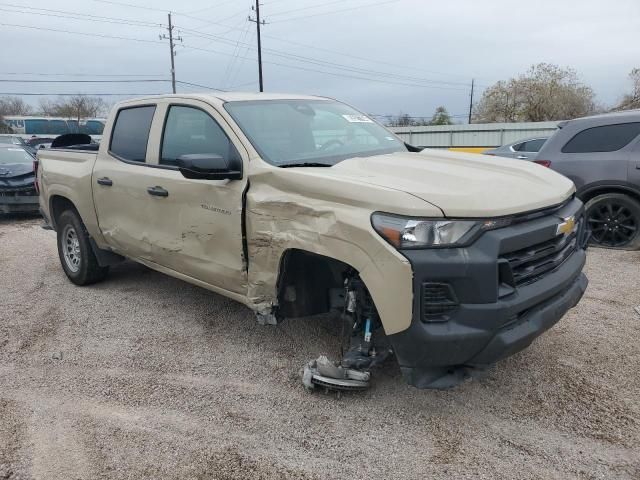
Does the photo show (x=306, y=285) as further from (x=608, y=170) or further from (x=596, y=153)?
(x=596, y=153)

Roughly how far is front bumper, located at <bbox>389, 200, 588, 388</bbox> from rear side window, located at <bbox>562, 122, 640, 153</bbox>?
455 cm

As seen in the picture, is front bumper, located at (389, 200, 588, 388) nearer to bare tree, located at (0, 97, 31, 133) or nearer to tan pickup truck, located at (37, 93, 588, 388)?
tan pickup truck, located at (37, 93, 588, 388)

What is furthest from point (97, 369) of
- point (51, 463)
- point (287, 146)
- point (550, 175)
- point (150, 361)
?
point (550, 175)

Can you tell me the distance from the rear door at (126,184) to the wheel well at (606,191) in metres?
5.26

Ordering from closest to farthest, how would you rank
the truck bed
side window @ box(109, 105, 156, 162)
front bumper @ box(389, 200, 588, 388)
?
1. front bumper @ box(389, 200, 588, 388)
2. side window @ box(109, 105, 156, 162)
3. the truck bed

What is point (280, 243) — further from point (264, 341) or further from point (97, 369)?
point (97, 369)

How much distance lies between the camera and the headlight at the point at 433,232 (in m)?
2.65

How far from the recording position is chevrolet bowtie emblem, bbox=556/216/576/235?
3.07 m

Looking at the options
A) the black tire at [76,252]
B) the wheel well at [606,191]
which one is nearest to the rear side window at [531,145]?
the wheel well at [606,191]

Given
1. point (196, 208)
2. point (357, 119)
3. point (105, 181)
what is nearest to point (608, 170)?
point (357, 119)

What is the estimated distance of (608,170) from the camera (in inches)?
257

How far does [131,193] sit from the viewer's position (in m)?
4.53

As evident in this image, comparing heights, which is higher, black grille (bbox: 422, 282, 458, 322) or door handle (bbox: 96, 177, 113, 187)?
door handle (bbox: 96, 177, 113, 187)

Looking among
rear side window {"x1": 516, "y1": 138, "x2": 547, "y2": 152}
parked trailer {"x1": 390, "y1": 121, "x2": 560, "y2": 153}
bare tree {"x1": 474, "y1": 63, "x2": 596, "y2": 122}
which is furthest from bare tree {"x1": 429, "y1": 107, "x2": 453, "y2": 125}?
rear side window {"x1": 516, "y1": 138, "x2": 547, "y2": 152}
